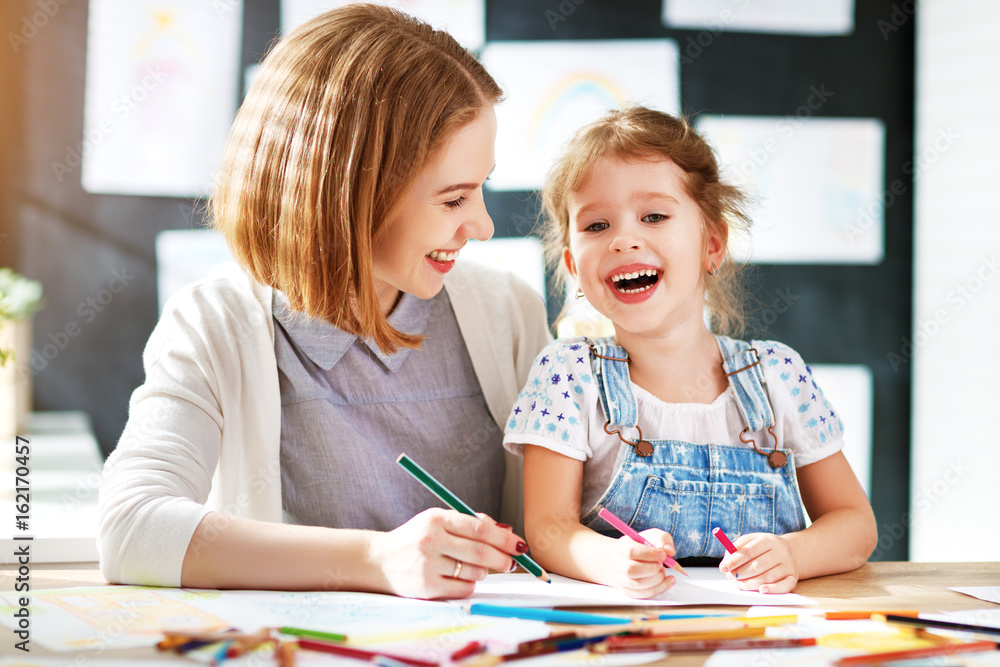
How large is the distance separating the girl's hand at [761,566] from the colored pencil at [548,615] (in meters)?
0.20

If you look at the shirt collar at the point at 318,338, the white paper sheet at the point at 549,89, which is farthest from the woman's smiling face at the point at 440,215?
the white paper sheet at the point at 549,89

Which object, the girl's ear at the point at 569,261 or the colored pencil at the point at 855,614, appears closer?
the colored pencil at the point at 855,614

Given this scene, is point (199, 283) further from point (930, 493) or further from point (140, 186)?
point (930, 493)

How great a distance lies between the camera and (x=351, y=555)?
2.78ft

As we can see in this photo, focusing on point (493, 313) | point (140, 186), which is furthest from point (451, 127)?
point (140, 186)

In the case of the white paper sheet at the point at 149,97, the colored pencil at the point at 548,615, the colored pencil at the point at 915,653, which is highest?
the white paper sheet at the point at 149,97

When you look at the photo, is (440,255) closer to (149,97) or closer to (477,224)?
(477,224)

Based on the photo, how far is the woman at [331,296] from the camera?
105 cm

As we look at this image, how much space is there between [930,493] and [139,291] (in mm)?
2721

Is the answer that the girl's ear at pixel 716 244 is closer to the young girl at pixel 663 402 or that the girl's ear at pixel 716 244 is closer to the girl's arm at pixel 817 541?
the young girl at pixel 663 402

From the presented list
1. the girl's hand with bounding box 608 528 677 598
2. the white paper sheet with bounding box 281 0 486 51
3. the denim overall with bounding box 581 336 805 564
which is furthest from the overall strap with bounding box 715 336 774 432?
the white paper sheet with bounding box 281 0 486 51

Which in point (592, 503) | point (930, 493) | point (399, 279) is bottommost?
point (930, 493)

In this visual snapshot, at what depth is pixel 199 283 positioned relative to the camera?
1.16 metres

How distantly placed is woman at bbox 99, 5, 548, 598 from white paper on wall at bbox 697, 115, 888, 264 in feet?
5.85
